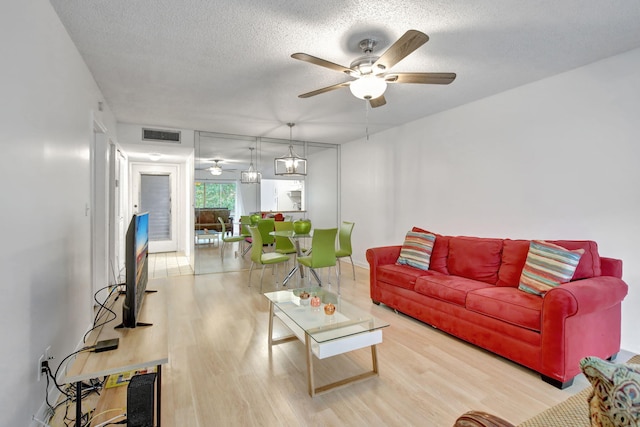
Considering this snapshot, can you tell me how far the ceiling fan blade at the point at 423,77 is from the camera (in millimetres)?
2283

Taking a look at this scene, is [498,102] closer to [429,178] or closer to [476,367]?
[429,178]

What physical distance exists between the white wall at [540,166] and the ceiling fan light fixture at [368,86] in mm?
2019

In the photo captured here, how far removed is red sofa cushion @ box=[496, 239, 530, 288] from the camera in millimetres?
2814

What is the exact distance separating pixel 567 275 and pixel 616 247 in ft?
2.62

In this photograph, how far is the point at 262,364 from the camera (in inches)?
92.5

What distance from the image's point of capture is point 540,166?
3189 mm

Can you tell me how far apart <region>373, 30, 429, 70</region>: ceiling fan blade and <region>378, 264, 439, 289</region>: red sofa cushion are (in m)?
→ 2.09

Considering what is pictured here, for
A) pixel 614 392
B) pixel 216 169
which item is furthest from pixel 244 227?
pixel 614 392

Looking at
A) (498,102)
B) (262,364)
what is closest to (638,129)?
(498,102)

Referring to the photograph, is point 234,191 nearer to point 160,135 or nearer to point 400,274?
point 160,135

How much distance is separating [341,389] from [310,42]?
2.59 meters

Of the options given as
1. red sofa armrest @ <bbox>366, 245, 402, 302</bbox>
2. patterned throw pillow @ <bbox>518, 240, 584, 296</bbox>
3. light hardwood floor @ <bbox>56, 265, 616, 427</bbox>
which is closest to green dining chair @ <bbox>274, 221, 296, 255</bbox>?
red sofa armrest @ <bbox>366, 245, 402, 302</bbox>

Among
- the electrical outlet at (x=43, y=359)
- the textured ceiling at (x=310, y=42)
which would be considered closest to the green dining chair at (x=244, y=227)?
the textured ceiling at (x=310, y=42)

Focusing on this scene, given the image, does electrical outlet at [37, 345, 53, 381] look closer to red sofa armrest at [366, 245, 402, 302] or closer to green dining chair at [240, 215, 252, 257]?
red sofa armrest at [366, 245, 402, 302]
